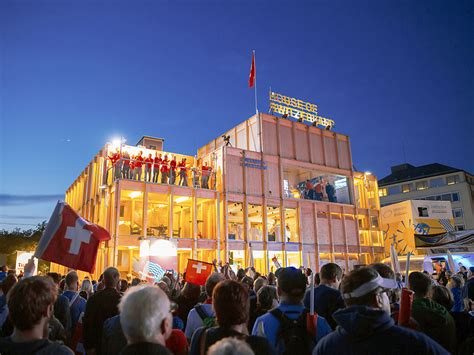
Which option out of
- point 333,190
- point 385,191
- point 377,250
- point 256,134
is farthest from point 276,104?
point 385,191

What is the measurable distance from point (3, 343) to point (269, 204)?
2630 centimetres

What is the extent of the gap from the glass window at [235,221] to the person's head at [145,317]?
2397 cm

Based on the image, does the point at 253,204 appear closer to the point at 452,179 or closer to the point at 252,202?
the point at 252,202

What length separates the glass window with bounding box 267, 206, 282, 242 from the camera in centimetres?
2850

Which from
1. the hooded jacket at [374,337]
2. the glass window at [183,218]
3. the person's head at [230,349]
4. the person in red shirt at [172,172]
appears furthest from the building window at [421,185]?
the person's head at [230,349]

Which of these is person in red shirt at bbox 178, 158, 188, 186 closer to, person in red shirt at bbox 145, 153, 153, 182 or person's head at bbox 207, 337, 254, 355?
person in red shirt at bbox 145, 153, 153, 182

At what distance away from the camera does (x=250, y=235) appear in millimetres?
27781

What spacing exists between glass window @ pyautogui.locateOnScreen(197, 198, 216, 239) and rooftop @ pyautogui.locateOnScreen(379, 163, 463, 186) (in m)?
61.0

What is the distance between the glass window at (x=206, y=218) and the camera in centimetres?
2712

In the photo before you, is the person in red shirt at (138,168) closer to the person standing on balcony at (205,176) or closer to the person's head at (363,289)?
the person standing on balcony at (205,176)

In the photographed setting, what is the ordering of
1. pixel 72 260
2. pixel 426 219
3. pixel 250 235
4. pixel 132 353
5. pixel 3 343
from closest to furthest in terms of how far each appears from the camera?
pixel 132 353 < pixel 3 343 < pixel 72 260 < pixel 250 235 < pixel 426 219

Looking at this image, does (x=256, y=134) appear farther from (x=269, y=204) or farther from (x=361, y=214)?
(x=361, y=214)

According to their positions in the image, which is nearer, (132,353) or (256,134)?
(132,353)

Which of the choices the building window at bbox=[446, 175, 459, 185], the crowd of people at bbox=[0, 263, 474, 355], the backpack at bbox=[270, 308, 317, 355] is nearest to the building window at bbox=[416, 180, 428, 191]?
the building window at bbox=[446, 175, 459, 185]
